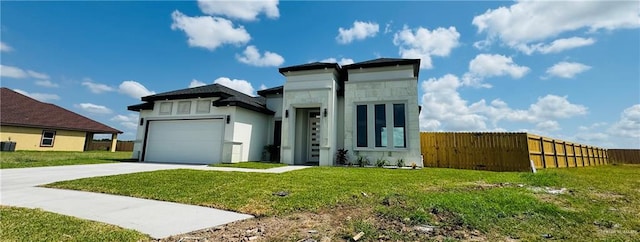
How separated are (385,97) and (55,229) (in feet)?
36.4

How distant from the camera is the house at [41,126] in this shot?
59.8 ft

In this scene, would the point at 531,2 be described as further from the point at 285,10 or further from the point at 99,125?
the point at 99,125

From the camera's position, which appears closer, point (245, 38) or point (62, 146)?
point (245, 38)

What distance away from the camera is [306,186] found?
223 inches

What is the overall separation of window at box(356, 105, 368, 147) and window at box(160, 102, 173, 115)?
32.8 feet

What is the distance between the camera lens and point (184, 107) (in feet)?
42.4

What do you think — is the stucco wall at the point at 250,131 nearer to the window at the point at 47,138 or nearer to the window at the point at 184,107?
the window at the point at 184,107

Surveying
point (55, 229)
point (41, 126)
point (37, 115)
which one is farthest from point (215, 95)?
point (37, 115)

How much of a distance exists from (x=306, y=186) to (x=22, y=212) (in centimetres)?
456

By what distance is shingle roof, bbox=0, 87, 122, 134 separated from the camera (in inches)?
726

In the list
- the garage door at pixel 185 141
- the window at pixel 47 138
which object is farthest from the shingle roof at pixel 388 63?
the window at pixel 47 138

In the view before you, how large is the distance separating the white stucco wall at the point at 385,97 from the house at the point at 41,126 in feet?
81.4

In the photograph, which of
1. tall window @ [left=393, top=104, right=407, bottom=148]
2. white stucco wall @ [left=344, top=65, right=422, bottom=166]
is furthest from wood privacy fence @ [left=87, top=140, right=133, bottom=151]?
tall window @ [left=393, top=104, right=407, bottom=148]

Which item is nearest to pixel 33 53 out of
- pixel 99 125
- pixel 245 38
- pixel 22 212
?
pixel 245 38
